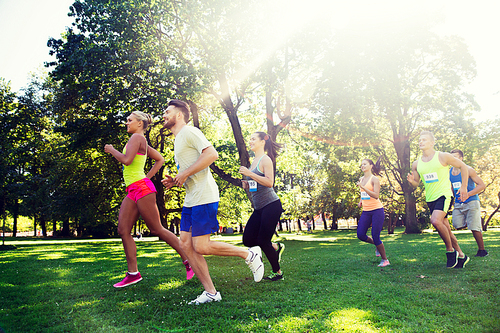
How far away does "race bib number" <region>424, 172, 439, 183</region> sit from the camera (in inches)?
226

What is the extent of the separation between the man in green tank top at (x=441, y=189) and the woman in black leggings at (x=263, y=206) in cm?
291

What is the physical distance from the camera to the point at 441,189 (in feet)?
18.5

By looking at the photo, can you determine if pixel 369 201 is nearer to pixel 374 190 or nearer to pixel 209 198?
pixel 374 190

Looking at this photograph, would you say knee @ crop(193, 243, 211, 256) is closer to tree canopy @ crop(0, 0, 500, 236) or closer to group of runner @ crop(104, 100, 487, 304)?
group of runner @ crop(104, 100, 487, 304)

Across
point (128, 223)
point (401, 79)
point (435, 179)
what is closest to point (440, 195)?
point (435, 179)

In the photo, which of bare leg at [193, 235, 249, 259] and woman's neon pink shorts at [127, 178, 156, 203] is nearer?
bare leg at [193, 235, 249, 259]

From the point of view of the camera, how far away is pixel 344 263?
699 cm

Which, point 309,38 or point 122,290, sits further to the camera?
point 309,38

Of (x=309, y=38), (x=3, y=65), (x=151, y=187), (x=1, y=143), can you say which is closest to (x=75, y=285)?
(x=151, y=187)

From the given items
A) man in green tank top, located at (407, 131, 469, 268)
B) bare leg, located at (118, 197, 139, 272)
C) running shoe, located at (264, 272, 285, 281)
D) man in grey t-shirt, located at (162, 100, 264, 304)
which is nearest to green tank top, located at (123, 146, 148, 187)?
bare leg, located at (118, 197, 139, 272)

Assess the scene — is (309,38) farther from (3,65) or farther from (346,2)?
(3,65)

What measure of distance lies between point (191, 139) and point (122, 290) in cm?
233

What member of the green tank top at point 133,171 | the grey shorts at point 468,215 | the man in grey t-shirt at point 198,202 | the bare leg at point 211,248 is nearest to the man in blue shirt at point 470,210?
the grey shorts at point 468,215

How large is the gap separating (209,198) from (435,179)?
14.1 ft
